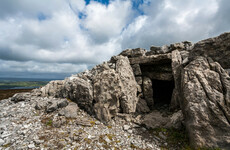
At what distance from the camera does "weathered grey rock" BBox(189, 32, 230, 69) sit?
40.4 ft

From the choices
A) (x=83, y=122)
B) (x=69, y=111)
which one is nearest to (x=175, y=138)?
(x=83, y=122)

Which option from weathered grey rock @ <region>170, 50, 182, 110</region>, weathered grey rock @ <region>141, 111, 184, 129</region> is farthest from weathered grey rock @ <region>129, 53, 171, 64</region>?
weathered grey rock @ <region>141, 111, 184, 129</region>

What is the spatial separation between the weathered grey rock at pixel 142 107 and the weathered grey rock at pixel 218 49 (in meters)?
10.5

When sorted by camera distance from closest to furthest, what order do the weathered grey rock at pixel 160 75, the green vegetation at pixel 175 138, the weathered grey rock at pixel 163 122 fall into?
1. the green vegetation at pixel 175 138
2. the weathered grey rock at pixel 163 122
3. the weathered grey rock at pixel 160 75

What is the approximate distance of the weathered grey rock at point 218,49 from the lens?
1232 cm

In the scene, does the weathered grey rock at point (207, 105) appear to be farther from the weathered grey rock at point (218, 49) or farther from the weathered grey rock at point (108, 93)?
the weathered grey rock at point (108, 93)

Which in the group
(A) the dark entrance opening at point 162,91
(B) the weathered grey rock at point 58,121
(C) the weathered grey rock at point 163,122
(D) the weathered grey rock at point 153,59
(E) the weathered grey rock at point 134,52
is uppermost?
(E) the weathered grey rock at point 134,52

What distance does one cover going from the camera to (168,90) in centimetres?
2425

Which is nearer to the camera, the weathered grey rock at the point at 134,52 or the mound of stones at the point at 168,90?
the mound of stones at the point at 168,90

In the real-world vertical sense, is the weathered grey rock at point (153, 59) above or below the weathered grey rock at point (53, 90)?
above

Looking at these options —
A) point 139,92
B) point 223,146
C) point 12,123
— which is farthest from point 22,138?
point 223,146

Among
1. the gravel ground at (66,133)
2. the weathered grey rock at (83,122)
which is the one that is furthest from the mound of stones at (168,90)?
the weathered grey rock at (83,122)

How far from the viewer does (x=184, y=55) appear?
16.7 m

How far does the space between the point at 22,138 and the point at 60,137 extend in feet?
12.6
